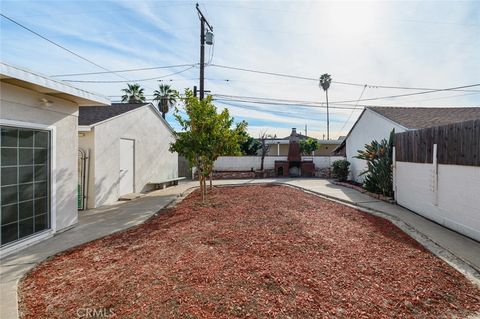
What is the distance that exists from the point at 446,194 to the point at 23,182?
891 centimetres

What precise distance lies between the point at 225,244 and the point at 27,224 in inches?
→ 158

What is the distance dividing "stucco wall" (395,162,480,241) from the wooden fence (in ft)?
0.56

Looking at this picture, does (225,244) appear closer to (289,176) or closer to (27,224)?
(27,224)

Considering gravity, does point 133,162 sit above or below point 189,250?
above

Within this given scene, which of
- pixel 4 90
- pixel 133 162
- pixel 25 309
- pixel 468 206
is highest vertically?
pixel 4 90

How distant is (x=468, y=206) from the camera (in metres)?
5.12

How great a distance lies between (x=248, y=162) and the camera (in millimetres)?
19328

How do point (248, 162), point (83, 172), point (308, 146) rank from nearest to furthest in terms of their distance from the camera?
point (83, 172) < point (248, 162) < point (308, 146)

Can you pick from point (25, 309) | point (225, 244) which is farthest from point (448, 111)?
point (25, 309)

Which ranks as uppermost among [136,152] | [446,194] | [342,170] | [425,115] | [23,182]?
[425,115]

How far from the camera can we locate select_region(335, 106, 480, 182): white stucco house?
10.8 meters

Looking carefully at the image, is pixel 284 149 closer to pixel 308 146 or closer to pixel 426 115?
pixel 308 146

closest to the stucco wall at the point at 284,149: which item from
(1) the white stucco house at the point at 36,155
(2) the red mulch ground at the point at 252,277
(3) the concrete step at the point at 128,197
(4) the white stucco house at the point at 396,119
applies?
(4) the white stucco house at the point at 396,119

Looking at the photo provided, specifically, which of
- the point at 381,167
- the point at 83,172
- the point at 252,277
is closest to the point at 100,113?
the point at 83,172
